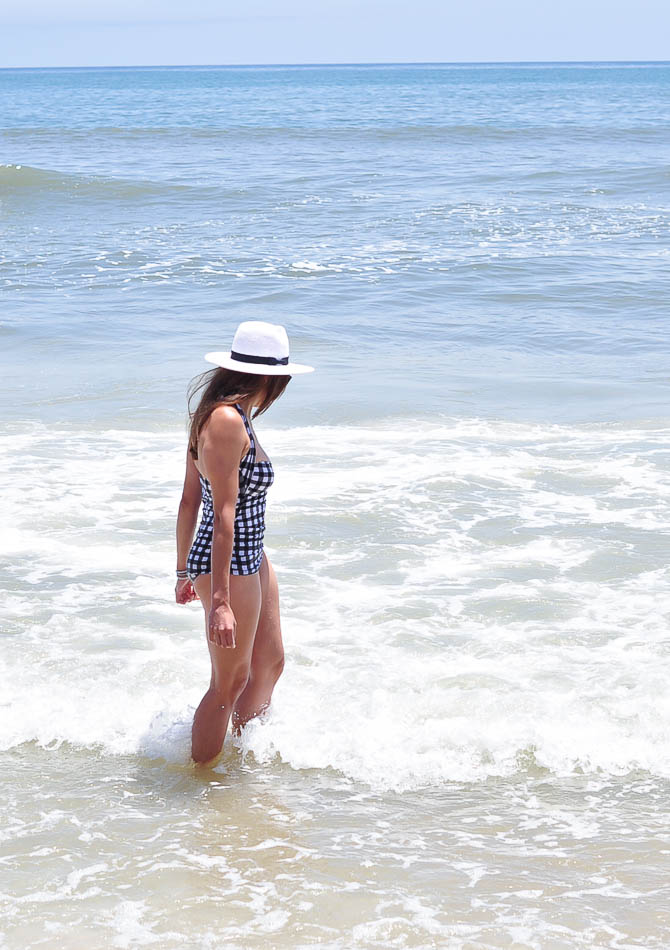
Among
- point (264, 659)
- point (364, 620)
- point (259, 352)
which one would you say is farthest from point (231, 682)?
point (364, 620)

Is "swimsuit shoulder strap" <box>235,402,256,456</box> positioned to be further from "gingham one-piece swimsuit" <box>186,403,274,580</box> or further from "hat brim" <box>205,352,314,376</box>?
"hat brim" <box>205,352,314,376</box>

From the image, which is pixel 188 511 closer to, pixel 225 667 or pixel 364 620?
pixel 225 667

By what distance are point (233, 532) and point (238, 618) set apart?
0.37m

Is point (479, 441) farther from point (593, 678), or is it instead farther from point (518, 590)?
point (593, 678)

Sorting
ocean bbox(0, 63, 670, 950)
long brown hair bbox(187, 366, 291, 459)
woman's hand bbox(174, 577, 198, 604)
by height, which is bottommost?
ocean bbox(0, 63, 670, 950)

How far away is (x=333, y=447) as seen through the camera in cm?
845

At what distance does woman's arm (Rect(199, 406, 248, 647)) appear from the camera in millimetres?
3807

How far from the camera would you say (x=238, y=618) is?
411 centimetres

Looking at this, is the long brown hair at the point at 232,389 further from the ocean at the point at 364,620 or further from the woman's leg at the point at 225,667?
the ocean at the point at 364,620

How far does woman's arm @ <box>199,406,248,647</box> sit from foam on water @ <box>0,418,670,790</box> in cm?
88

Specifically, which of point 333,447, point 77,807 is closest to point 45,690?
point 77,807

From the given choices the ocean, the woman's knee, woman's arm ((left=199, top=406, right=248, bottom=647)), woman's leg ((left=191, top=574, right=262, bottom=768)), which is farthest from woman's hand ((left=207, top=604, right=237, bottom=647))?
the ocean

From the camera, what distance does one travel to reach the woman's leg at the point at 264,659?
433 cm

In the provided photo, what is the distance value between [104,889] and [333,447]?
16.6 feet
